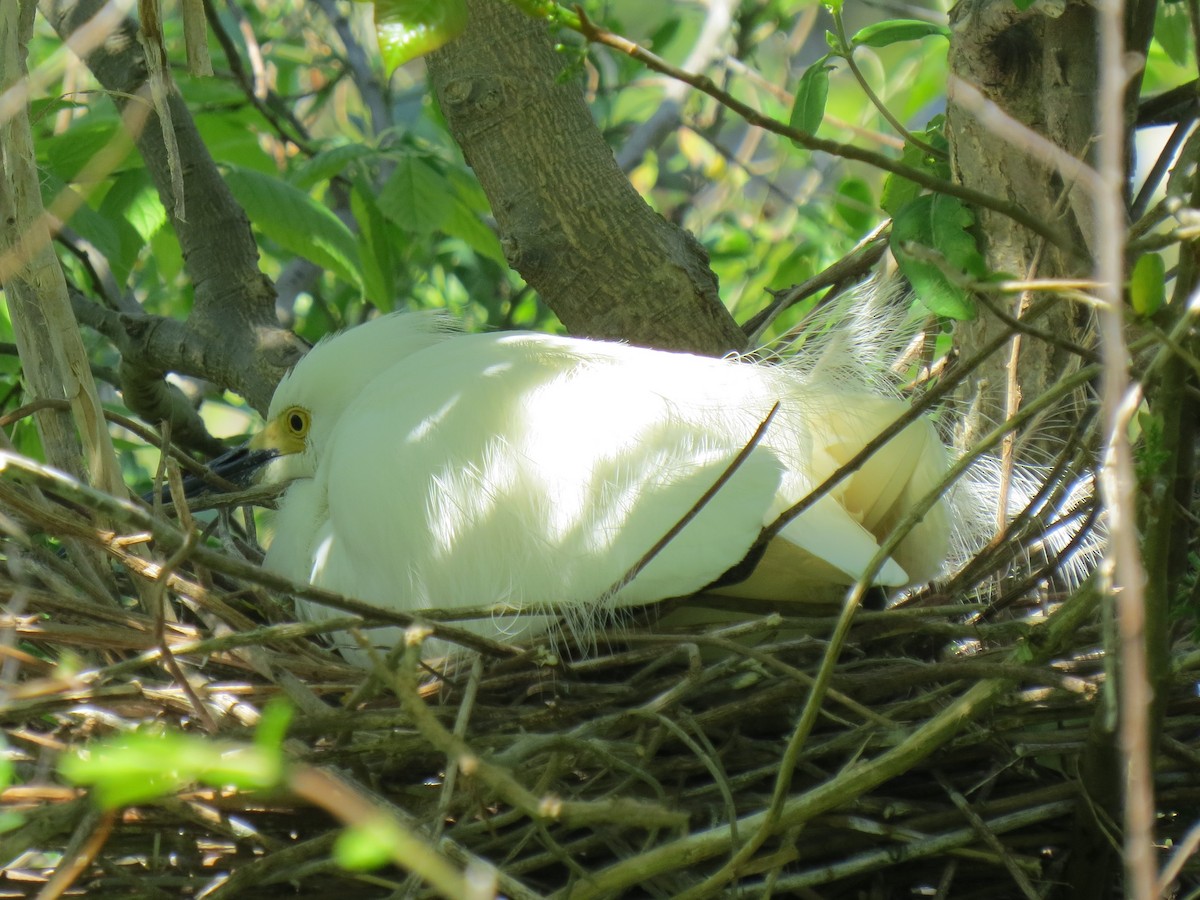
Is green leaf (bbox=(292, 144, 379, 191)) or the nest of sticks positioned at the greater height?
green leaf (bbox=(292, 144, 379, 191))

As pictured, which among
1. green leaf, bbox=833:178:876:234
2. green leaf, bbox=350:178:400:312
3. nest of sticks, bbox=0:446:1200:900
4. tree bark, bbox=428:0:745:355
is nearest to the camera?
nest of sticks, bbox=0:446:1200:900

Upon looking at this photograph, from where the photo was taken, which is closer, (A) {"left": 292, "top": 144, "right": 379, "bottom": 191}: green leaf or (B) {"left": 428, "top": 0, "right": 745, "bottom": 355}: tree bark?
(B) {"left": 428, "top": 0, "right": 745, "bottom": 355}: tree bark

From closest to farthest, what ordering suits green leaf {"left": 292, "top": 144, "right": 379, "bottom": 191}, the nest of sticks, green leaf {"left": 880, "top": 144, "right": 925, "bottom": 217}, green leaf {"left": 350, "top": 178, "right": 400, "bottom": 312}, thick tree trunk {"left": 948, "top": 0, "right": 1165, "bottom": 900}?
the nest of sticks, thick tree trunk {"left": 948, "top": 0, "right": 1165, "bottom": 900}, green leaf {"left": 880, "top": 144, "right": 925, "bottom": 217}, green leaf {"left": 292, "top": 144, "right": 379, "bottom": 191}, green leaf {"left": 350, "top": 178, "right": 400, "bottom": 312}

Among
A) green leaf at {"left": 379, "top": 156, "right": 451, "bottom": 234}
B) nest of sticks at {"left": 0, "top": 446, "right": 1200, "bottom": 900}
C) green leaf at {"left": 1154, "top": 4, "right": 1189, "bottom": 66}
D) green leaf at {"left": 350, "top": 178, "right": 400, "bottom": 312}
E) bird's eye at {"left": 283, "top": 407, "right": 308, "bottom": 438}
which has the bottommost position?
nest of sticks at {"left": 0, "top": 446, "right": 1200, "bottom": 900}

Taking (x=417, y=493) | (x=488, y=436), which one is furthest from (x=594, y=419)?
(x=417, y=493)

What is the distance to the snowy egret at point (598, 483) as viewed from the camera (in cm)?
142

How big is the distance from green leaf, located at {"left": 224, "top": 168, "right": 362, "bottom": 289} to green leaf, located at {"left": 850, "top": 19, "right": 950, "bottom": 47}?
100 centimetres

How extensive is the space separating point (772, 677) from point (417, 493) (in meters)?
0.49

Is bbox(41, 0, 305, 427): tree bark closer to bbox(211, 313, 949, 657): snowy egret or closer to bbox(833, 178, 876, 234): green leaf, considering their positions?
bbox(211, 313, 949, 657): snowy egret

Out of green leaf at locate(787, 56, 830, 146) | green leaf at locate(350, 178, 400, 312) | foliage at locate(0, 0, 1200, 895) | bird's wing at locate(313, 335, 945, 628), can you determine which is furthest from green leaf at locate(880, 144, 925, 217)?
green leaf at locate(350, 178, 400, 312)

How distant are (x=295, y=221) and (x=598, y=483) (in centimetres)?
97

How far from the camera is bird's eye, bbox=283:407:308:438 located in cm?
209

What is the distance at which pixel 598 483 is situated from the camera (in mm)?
1477

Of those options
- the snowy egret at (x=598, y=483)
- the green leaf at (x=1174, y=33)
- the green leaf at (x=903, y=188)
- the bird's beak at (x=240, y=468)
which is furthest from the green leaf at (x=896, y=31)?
the bird's beak at (x=240, y=468)
